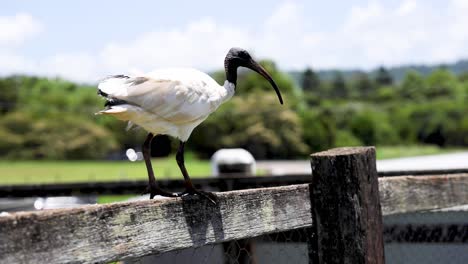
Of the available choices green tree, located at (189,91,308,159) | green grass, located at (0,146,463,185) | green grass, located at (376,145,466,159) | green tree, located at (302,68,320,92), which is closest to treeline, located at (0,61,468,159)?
green tree, located at (189,91,308,159)

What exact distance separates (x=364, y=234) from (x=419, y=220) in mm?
2284

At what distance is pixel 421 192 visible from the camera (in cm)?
414

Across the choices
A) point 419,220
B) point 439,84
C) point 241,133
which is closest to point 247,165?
point 419,220

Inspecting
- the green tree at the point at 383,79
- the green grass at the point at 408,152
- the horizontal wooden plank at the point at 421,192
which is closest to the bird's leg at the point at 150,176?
the horizontal wooden plank at the point at 421,192

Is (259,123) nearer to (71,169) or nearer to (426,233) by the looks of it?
(71,169)

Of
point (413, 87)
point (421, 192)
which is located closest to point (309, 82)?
point (413, 87)

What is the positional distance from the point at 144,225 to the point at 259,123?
225ft

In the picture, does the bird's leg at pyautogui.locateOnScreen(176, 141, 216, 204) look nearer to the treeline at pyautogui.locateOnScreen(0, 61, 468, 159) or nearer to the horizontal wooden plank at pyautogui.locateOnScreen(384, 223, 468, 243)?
the horizontal wooden plank at pyautogui.locateOnScreen(384, 223, 468, 243)

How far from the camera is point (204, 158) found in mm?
76375

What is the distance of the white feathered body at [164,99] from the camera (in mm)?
3387

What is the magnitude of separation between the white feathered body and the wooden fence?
55 centimetres

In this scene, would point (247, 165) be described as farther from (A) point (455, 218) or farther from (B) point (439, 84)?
(B) point (439, 84)

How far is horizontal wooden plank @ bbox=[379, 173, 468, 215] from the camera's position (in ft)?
12.7

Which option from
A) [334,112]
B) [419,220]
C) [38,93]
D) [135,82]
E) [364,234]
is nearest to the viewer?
[364,234]
